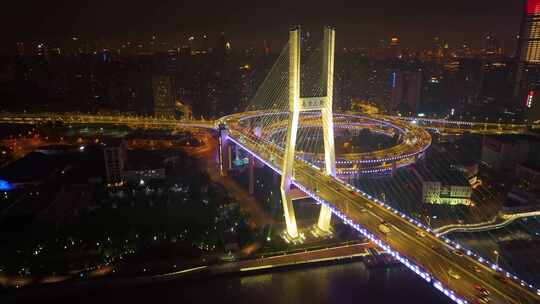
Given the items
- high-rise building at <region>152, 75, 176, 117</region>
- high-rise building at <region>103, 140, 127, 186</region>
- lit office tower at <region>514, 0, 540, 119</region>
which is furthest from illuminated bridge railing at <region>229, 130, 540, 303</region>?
lit office tower at <region>514, 0, 540, 119</region>

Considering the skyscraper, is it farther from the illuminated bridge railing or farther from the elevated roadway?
the elevated roadway

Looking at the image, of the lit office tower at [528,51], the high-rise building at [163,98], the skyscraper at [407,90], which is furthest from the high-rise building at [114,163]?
the lit office tower at [528,51]

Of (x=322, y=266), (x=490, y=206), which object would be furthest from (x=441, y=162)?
(x=322, y=266)

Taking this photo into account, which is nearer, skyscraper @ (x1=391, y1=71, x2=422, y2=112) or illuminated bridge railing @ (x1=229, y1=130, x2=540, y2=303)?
illuminated bridge railing @ (x1=229, y1=130, x2=540, y2=303)

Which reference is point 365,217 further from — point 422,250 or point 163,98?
point 163,98

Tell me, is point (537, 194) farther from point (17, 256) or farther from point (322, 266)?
point (17, 256)

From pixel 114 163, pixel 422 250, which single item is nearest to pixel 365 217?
pixel 422 250
